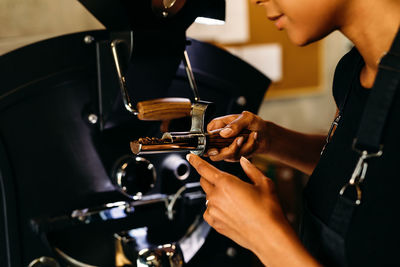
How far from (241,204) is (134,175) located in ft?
0.88

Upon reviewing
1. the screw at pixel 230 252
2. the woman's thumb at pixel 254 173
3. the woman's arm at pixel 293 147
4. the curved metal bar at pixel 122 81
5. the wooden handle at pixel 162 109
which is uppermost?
the curved metal bar at pixel 122 81

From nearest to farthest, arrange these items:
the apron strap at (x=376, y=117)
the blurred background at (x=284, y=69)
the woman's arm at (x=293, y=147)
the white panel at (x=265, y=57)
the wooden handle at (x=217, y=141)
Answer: the apron strap at (x=376, y=117) < the wooden handle at (x=217, y=141) < the woman's arm at (x=293, y=147) < the blurred background at (x=284, y=69) < the white panel at (x=265, y=57)

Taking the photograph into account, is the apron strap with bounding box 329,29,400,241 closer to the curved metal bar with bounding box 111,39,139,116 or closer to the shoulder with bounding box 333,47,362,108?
the shoulder with bounding box 333,47,362,108

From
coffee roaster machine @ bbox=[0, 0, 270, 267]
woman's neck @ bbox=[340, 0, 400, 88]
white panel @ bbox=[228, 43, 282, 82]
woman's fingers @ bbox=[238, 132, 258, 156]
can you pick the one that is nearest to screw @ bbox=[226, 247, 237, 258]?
coffee roaster machine @ bbox=[0, 0, 270, 267]

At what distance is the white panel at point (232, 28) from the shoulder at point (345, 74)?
128 cm

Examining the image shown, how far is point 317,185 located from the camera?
0.71 metres

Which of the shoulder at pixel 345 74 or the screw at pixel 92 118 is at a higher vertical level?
the shoulder at pixel 345 74

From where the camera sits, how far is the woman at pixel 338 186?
57 centimetres

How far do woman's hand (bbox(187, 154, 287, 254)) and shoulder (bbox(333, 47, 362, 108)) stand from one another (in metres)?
0.27

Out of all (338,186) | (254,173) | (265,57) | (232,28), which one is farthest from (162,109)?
(265,57)

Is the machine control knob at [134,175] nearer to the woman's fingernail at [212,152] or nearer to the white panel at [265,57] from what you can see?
the woman's fingernail at [212,152]

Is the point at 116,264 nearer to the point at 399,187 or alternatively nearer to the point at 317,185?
Result: the point at 317,185

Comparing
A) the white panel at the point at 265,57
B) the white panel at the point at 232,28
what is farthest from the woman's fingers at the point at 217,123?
the white panel at the point at 265,57

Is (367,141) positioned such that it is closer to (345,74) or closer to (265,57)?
(345,74)
